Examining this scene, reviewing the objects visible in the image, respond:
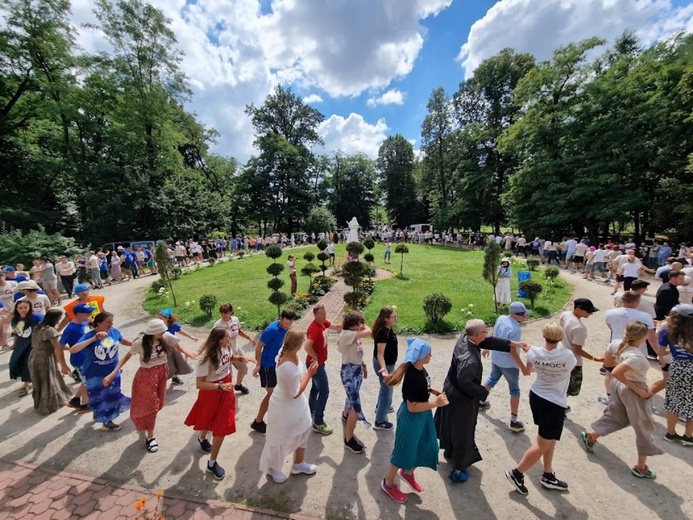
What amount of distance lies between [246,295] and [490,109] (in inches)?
1426

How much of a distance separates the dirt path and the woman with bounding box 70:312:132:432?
0.35m

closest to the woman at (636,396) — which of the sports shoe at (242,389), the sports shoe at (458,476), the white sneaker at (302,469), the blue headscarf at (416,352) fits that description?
the sports shoe at (458,476)

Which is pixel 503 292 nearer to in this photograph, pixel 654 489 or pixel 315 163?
pixel 654 489

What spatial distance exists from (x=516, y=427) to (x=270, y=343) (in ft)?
13.6

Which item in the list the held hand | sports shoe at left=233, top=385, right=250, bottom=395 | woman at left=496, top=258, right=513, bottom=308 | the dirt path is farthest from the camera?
woman at left=496, top=258, right=513, bottom=308

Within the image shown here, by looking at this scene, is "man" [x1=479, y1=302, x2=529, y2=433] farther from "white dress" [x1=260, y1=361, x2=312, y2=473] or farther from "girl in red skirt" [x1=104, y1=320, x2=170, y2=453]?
"girl in red skirt" [x1=104, y1=320, x2=170, y2=453]

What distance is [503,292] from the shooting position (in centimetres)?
1105

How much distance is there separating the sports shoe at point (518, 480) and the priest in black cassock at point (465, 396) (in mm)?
386

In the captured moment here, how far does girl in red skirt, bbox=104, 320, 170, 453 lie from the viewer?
14.2 ft

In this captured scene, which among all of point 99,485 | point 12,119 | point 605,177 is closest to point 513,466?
point 99,485

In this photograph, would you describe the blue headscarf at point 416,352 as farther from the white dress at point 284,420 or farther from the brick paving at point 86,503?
the brick paving at point 86,503

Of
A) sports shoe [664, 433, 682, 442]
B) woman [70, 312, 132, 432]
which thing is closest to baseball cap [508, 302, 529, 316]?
sports shoe [664, 433, 682, 442]

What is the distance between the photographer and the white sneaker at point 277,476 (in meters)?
3.82

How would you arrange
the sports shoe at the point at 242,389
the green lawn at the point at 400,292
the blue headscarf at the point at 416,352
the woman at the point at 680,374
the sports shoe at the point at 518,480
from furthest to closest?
the green lawn at the point at 400,292 < the sports shoe at the point at 242,389 < the woman at the point at 680,374 < the sports shoe at the point at 518,480 < the blue headscarf at the point at 416,352
